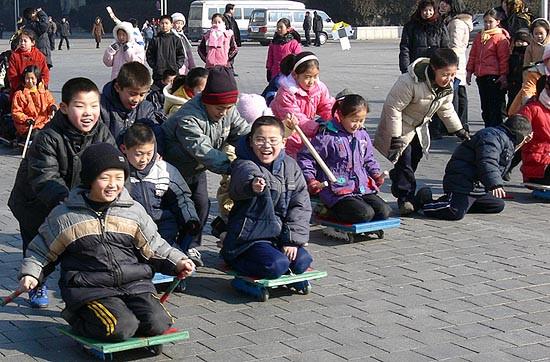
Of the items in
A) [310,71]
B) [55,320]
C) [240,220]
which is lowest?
[55,320]

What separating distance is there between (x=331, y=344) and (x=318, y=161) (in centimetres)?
252

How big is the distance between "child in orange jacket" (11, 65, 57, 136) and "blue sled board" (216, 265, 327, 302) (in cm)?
650

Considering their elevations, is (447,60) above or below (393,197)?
above

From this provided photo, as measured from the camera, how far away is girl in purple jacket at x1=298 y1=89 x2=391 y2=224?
7758 mm

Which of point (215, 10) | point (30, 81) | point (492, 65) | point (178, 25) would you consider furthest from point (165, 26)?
point (215, 10)

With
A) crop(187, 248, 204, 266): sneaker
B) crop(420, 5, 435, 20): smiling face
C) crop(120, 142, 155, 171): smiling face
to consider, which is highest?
crop(420, 5, 435, 20): smiling face

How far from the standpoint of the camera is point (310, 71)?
8.27m

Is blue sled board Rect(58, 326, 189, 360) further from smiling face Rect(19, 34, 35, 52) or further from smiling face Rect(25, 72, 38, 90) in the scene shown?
smiling face Rect(19, 34, 35, 52)

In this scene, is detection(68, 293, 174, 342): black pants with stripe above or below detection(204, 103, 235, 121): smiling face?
below

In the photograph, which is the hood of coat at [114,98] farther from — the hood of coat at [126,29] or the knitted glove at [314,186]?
the hood of coat at [126,29]

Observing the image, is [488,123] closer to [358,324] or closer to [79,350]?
[358,324]

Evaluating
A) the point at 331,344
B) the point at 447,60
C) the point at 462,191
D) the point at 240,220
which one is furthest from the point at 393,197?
the point at 331,344

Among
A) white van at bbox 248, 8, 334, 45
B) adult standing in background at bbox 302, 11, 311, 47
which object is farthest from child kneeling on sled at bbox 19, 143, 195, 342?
adult standing in background at bbox 302, 11, 311, 47

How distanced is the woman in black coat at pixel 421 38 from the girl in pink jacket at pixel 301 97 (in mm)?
3503
